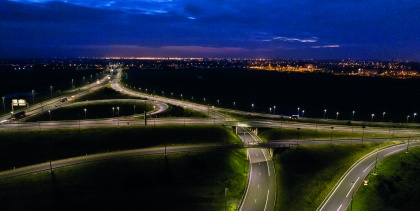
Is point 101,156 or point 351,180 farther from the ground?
point 101,156

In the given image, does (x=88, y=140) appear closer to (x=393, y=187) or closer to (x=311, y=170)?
(x=311, y=170)

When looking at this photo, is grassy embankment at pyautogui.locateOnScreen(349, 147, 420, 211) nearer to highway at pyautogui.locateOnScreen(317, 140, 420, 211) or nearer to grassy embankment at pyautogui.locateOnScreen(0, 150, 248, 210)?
highway at pyautogui.locateOnScreen(317, 140, 420, 211)

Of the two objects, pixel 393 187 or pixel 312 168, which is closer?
pixel 393 187

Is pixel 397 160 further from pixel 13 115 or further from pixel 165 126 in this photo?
pixel 13 115

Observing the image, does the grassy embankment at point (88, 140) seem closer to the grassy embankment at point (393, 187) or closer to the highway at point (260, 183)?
the highway at point (260, 183)

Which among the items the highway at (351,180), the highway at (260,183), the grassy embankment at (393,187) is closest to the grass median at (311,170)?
the highway at (351,180)

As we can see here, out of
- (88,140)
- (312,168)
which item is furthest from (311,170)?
(88,140)
